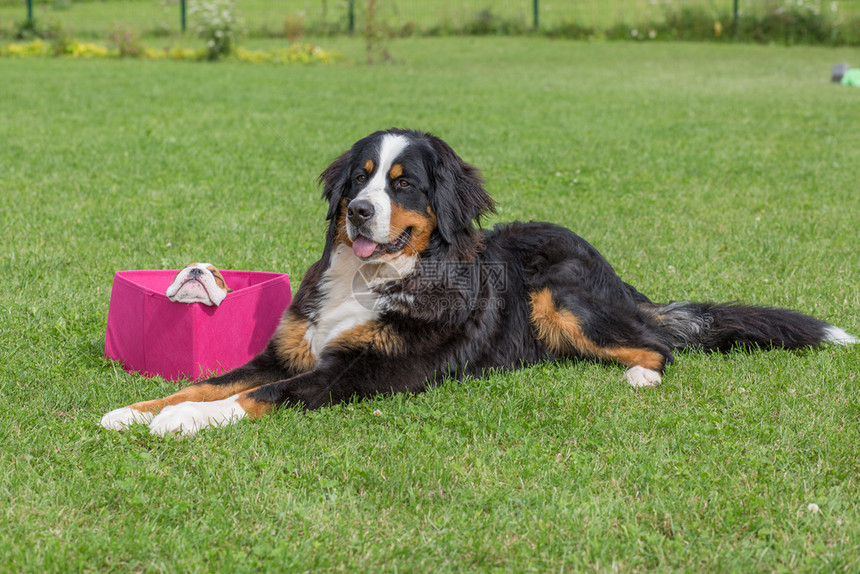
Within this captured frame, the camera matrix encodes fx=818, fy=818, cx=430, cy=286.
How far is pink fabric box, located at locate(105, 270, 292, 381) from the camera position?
4355 millimetres

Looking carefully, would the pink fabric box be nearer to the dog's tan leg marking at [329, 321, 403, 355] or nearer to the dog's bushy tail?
the dog's tan leg marking at [329, 321, 403, 355]

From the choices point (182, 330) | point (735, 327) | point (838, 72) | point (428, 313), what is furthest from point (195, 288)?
point (838, 72)

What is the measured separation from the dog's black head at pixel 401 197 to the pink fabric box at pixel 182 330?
2.08 ft

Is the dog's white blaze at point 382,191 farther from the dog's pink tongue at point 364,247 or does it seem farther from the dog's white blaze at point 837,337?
the dog's white blaze at point 837,337

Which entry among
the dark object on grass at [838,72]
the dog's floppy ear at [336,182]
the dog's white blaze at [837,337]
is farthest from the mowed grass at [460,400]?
the dark object on grass at [838,72]

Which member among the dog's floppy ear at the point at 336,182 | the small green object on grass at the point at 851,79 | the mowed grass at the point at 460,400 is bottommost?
the mowed grass at the point at 460,400

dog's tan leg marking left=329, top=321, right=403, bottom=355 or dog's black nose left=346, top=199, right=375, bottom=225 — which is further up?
dog's black nose left=346, top=199, right=375, bottom=225

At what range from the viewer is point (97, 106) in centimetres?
1344

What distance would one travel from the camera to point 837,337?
481 centimetres

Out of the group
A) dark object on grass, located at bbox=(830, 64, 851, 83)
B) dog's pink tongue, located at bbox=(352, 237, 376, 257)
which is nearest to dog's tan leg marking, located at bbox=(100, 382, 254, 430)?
dog's pink tongue, located at bbox=(352, 237, 376, 257)

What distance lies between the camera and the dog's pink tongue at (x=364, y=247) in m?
4.18

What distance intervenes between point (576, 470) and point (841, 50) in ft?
82.5

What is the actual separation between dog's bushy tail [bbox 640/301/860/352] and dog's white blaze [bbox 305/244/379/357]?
69.9 inches

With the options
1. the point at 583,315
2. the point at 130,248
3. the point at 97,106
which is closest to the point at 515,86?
the point at 97,106
